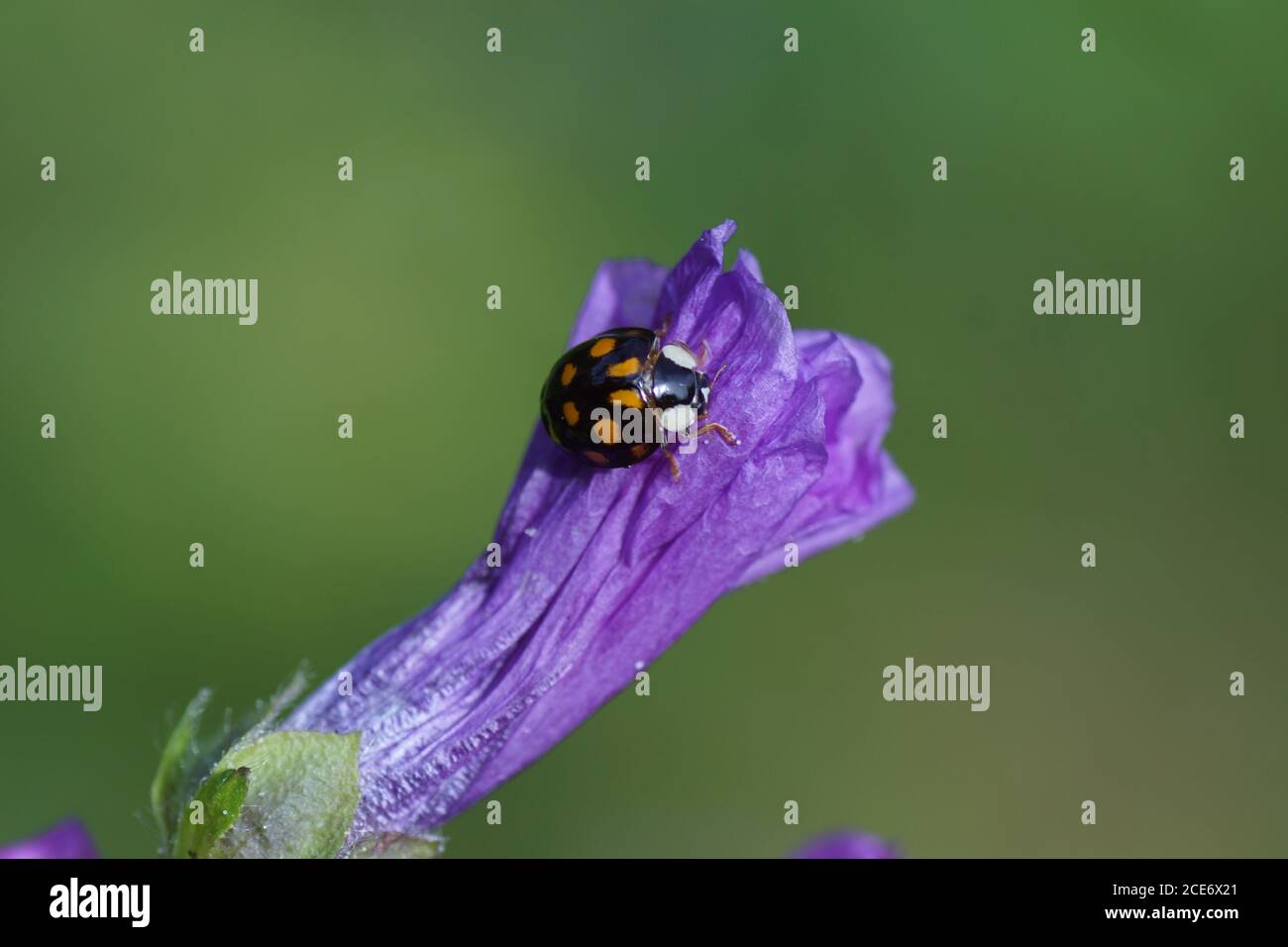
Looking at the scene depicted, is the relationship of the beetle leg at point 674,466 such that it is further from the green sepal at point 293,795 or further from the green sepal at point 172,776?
the green sepal at point 172,776

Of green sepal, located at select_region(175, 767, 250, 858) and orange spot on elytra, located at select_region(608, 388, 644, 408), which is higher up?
orange spot on elytra, located at select_region(608, 388, 644, 408)

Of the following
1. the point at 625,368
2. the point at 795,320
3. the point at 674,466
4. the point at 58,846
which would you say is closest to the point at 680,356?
the point at 625,368

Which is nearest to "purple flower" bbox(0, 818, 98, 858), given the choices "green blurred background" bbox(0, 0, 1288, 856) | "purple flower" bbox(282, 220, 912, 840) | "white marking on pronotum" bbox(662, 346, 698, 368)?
"purple flower" bbox(282, 220, 912, 840)

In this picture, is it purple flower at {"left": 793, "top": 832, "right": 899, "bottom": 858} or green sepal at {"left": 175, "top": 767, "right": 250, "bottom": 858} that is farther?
purple flower at {"left": 793, "top": 832, "right": 899, "bottom": 858}

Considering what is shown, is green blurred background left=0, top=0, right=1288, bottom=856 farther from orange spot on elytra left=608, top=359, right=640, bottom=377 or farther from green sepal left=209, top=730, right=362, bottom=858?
green sepal left=209, top=730, right=362, bottom=858

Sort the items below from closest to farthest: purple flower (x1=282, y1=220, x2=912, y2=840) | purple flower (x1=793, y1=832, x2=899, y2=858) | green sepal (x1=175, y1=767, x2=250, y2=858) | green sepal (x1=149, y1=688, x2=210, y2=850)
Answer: green sepal (x1=175, y1=767, x2=250, y2=858) → green sepal (x1=149, y1=688, x2=210, y2=850) → purple flower (x1=282, y1=220, x2=912, y2=840) → purple flower (x1=793, y1=832, x2=899, y2=858)

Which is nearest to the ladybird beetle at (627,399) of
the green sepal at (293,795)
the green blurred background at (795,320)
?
the green sepal at (293,795)

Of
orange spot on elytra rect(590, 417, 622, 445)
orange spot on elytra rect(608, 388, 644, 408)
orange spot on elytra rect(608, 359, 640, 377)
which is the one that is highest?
orange spot on elytra rect(608, 359, 640, 377)

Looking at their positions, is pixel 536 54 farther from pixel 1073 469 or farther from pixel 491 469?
pixel 1073 469
